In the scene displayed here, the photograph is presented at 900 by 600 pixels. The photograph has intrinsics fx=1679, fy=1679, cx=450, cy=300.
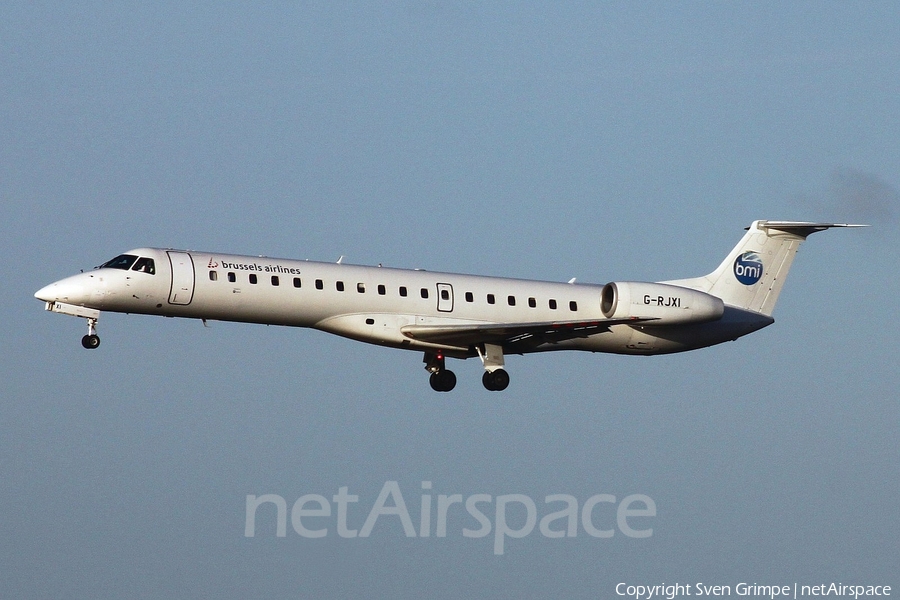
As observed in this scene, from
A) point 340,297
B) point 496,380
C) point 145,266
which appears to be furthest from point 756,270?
point 145,266

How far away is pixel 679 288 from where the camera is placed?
45.1 m

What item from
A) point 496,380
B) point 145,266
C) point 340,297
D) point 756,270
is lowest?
point 496,380

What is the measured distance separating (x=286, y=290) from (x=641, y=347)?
10.7m

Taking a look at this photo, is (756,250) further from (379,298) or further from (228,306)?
(228,306)

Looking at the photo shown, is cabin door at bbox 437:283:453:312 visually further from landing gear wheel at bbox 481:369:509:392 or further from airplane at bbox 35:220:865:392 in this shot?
landing gear wheel at bbox 481:369:509:392

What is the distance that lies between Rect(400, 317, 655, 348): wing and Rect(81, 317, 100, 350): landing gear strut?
7.51 meters

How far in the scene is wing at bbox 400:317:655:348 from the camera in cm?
4203

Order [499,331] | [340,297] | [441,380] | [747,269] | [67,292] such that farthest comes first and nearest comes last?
[747,269] → [441,380] → [499,331] → [340,297] → [67,292]

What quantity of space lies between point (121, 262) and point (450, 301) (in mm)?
8358

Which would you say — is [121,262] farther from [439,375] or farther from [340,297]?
[439,375]

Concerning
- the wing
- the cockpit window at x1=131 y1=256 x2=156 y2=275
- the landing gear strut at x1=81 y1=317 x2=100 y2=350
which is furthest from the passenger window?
the wing

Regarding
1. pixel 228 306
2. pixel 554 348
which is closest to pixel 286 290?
pixel 228 306

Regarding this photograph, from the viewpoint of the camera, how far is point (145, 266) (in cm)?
4022

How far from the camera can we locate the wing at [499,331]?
42.0m
